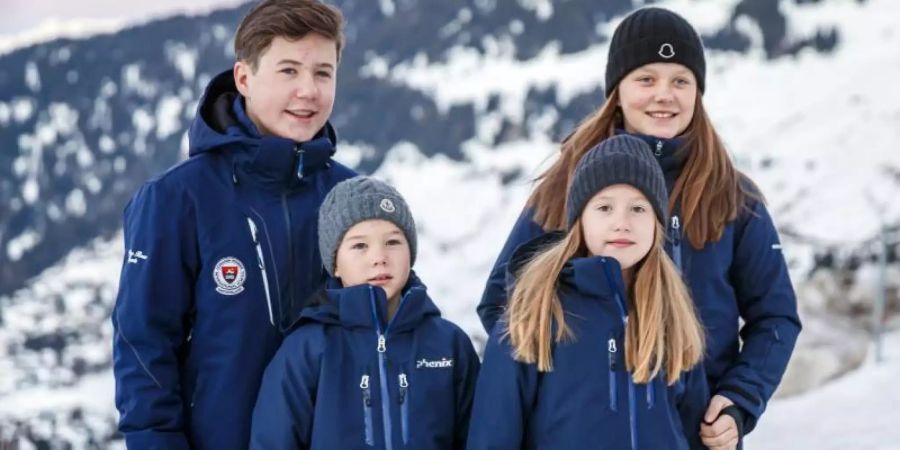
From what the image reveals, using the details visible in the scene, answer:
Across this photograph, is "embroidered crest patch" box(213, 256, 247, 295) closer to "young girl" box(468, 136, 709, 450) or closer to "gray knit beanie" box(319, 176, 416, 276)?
"gray knit beanie" box(319, 176, 416, 276)

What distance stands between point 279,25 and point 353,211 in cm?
60

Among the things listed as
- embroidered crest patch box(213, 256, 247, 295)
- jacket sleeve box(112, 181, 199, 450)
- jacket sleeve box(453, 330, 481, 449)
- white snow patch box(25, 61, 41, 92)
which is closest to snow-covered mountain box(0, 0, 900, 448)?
white snow patch box(25, 61, 41, 92)

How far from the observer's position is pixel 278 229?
3.42 metres

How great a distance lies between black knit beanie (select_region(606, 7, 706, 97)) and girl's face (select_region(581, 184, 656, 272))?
618 mm

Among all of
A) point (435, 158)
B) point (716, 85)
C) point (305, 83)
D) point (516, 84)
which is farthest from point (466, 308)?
point (305, 83)

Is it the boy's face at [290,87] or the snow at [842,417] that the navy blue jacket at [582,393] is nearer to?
the boy's face at [290,87]

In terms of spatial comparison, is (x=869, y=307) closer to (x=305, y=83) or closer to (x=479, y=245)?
(x=305, y=83)

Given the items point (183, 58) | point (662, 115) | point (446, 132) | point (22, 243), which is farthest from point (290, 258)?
point (183, 58)

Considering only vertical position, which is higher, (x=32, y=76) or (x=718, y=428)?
(x=32, y=76)

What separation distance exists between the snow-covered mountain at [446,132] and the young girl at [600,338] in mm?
734

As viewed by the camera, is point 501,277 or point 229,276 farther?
point 501,277

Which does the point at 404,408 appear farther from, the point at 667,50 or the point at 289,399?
the point at 667,50

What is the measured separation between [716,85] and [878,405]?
6232 centimetres

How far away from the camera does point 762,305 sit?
3568mm
